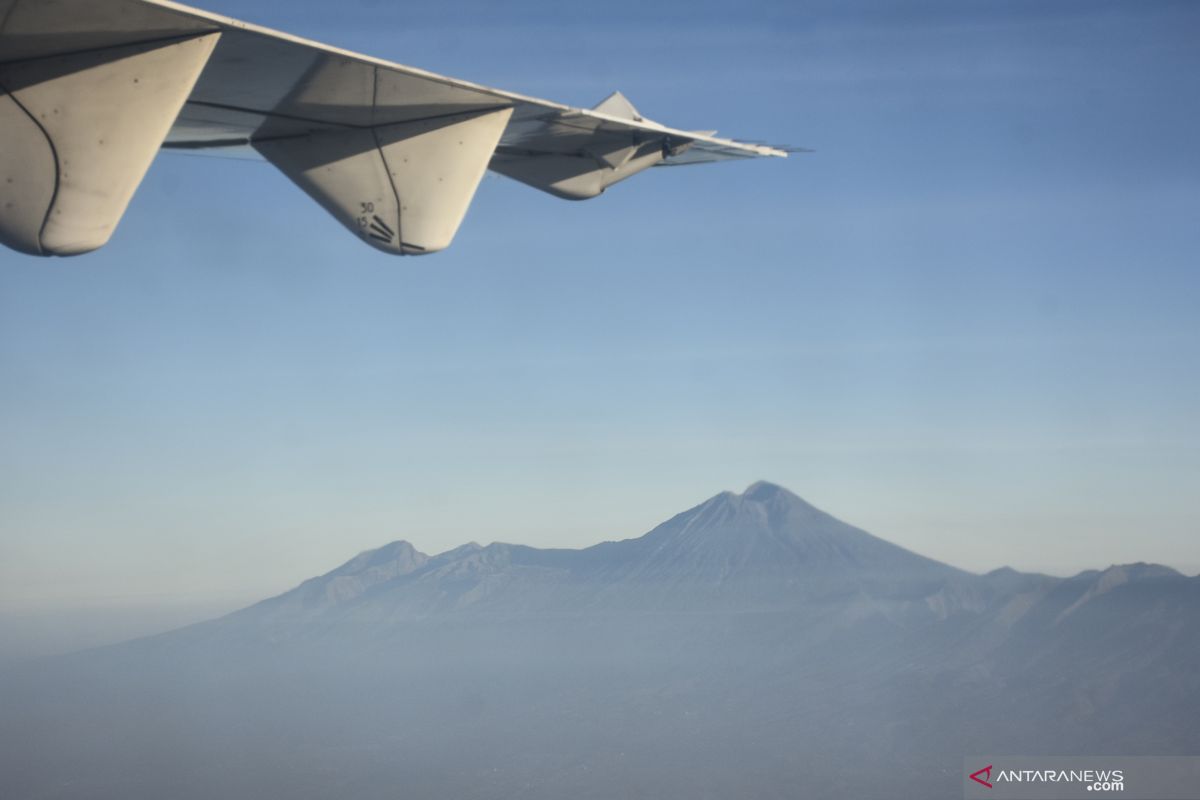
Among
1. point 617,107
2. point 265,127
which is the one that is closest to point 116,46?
point 265,127

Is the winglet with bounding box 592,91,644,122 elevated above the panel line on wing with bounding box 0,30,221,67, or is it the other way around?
the winglet with bounding box 592,91,644,122

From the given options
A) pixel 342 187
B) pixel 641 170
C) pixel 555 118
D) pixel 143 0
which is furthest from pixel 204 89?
pixel 641 170

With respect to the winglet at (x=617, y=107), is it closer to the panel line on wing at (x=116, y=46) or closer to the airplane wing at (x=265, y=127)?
the airplane wing at (x=265, y=127)

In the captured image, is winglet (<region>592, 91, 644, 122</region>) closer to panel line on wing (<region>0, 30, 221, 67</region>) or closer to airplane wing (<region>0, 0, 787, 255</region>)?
airplane wing (<region>0, 0, 787, 255</region>)

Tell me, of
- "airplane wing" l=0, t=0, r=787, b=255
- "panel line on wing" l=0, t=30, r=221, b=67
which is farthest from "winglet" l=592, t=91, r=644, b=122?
"panel line on wing" l=0, t=30, r=221, b=67

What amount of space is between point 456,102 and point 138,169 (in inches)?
178

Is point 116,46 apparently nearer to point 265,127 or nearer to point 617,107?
point 265,127

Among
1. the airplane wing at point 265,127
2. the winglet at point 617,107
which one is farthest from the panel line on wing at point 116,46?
the winglet at point 617,107

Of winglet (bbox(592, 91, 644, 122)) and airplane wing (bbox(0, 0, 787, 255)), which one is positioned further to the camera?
winglet (bbox(592, 91, 644, 122))

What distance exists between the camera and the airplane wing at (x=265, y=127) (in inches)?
481

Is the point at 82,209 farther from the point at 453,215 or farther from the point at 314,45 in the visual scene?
the point at 453,215

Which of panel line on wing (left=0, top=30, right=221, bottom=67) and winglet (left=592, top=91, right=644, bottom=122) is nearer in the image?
panel line on wing (left=0, top=30, right=221, bottom=67)

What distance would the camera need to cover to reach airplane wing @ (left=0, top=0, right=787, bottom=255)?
40.1 ft

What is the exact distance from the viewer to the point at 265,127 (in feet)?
55.4
